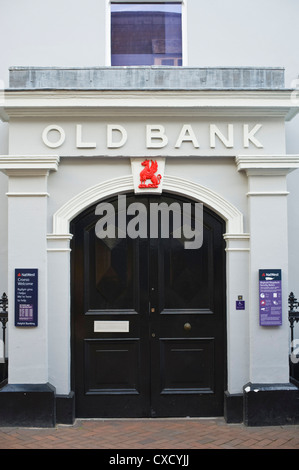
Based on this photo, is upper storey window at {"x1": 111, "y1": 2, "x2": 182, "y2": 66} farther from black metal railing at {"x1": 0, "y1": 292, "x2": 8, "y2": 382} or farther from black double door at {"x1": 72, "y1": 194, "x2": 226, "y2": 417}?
black metal railing at {"x1": 0, "y1": 292, "x2": 8, "y2": 382}

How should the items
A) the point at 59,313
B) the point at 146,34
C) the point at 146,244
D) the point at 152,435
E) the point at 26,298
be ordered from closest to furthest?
the point at 152,435 → the point at 26,298 → the point at 59,313 → the point at 146,244 → the point at 146,34

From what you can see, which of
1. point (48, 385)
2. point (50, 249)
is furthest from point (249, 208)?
point (48, 385)

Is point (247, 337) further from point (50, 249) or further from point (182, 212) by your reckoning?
point (50, 249)

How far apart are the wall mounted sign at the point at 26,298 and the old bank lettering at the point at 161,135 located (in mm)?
1695

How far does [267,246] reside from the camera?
7230 mm

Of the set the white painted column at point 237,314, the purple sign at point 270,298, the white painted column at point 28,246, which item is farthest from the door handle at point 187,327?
the white painted column at point 28,246

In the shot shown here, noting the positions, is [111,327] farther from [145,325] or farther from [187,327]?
[187,327]

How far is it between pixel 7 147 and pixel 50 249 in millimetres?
1725

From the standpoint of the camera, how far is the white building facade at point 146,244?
7.08m

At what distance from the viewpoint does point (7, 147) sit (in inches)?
311

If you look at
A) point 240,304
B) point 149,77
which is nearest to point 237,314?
point 240,304

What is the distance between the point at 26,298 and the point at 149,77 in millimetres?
3261

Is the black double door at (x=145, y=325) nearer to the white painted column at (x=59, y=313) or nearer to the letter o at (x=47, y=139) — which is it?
the white painted column at (x=59, y=313)

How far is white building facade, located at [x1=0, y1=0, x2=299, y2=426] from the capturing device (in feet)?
23.2
